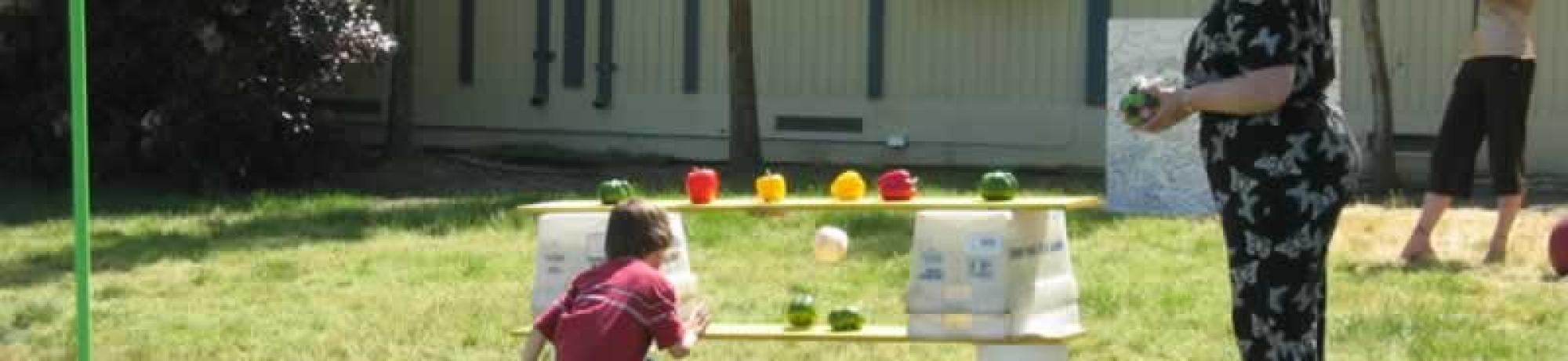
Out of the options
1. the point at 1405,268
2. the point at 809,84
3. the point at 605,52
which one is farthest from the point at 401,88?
the point at 1405,268

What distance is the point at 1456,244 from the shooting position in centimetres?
1052

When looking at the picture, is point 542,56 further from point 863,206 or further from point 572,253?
point 863,206

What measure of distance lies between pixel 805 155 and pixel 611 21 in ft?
5.75

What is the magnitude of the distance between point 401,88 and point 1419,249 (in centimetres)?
915

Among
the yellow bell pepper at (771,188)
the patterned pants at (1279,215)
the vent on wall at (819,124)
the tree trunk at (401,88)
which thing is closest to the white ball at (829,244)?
the yellow bell pepper at (771,188)

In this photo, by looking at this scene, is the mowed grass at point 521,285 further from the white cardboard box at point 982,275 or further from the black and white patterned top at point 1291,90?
the black and white patterned top at point 1291,90

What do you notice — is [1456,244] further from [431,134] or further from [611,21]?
[431,134]

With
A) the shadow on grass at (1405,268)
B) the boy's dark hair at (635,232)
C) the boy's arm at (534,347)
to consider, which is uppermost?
the boy's dark hair at (635,232)

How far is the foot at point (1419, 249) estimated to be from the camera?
385 inches

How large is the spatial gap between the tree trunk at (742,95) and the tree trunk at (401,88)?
2768mm

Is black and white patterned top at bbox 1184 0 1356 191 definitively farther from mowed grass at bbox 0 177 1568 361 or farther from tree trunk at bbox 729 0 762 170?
tree trunk at bbox 729 0 762 170

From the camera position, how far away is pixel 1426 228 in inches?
385

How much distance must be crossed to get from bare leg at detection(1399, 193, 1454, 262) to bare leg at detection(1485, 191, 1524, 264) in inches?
8.7

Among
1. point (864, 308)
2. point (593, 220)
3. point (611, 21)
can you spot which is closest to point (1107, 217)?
point (864, 308)
